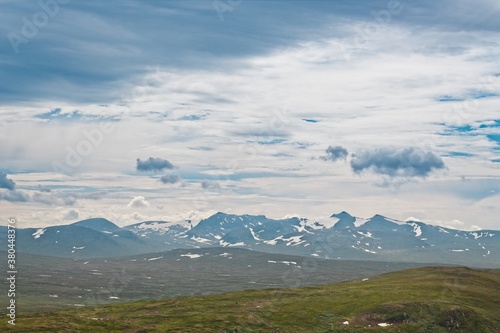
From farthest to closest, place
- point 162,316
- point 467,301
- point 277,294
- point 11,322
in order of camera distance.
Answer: point 277,294
point 467,301
point 162,316
point 11,322

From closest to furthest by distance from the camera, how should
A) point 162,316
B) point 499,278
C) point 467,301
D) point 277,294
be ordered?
point 162,316, point 467,301, point 277,294, point 499,278

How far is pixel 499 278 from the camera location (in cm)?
18612

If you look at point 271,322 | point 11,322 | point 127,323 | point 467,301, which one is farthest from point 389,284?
point 11,322

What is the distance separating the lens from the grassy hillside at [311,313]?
119 meters

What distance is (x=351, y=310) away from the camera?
135 metres

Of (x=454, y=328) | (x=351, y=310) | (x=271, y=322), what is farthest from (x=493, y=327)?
(x=271, y=322)

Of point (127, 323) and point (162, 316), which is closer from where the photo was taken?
point (127, 323)

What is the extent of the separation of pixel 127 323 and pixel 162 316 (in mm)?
14838

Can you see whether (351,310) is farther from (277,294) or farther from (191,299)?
(191,299)

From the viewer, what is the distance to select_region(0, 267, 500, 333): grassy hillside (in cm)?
11888

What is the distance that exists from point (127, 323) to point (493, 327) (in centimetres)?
8602

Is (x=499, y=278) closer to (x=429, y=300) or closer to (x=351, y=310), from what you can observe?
(x=429, y=300)

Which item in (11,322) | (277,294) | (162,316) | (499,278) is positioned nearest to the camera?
(11,322)

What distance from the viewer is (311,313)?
13425 cm
